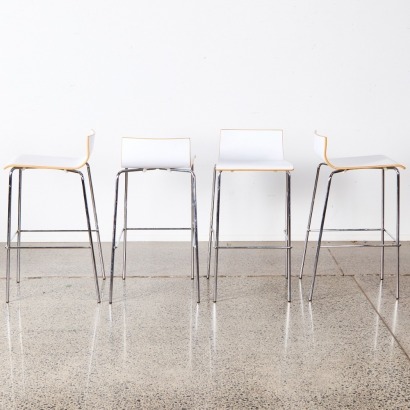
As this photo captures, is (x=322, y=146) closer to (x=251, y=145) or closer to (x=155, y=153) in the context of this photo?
(x=251, y=145)

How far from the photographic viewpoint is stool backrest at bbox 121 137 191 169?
342 centimetres

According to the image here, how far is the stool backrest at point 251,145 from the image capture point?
3.66 meters

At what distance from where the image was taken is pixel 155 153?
3486mm

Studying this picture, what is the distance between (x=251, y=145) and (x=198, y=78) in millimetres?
970

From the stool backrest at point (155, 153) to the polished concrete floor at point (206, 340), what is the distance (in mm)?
736

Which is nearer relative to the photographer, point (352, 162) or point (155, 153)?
point (352, 162)

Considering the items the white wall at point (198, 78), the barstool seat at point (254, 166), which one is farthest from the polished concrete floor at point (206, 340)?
the white wall at point (198, 78)

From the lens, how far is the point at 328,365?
2.53 metres

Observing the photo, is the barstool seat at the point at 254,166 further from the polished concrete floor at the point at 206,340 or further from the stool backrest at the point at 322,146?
the polished concrete floor at the point at 206,340

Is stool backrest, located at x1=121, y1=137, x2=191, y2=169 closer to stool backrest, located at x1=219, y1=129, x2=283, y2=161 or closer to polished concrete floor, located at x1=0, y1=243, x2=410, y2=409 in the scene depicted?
stool backrest, located at x1=219, y1=129, x2=283, y2=161

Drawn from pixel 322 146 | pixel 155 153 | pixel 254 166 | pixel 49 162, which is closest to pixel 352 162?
pixel 322 146

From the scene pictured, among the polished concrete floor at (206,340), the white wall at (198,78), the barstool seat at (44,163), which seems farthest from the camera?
the white wall at (198,78)

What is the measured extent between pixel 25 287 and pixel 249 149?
1563 millimetres

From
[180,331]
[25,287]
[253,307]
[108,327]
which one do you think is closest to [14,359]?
[108,327]
